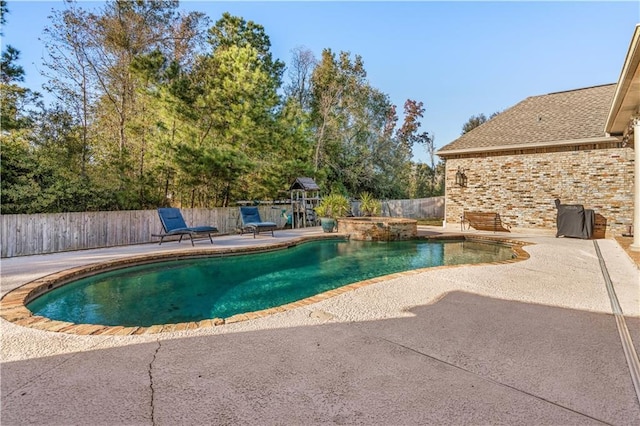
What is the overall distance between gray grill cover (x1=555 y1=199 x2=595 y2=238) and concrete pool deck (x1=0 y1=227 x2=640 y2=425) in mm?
7125

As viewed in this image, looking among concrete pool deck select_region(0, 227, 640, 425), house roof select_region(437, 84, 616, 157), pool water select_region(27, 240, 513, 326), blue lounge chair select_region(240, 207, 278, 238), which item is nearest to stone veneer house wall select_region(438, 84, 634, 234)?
house roof select_region(437, 84, 616, 157)

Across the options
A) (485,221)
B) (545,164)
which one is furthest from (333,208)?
(545,164)

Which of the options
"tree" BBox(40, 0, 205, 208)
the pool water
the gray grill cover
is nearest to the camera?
the pool water

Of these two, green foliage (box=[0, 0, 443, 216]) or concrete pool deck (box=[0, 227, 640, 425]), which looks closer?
concrete pool deck (box=[0, 227, 640, 425])

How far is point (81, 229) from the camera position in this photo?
822 cm

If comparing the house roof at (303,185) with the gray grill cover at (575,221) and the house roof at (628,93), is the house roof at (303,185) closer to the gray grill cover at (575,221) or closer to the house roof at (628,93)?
the gray grill cover at (575,221)

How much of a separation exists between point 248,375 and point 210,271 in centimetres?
483

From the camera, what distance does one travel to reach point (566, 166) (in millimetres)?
11062

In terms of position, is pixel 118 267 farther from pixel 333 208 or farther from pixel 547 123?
pixel 547 123

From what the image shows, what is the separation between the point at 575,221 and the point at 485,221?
2.61m

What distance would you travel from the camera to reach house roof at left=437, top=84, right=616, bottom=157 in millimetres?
11148

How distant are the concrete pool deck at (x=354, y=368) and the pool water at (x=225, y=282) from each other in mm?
1163

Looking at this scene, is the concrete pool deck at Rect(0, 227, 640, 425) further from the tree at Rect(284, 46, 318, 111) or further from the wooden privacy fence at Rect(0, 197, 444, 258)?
the tree at Rect(284, 46, 318, 111)

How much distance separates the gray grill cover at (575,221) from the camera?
9.76 m
